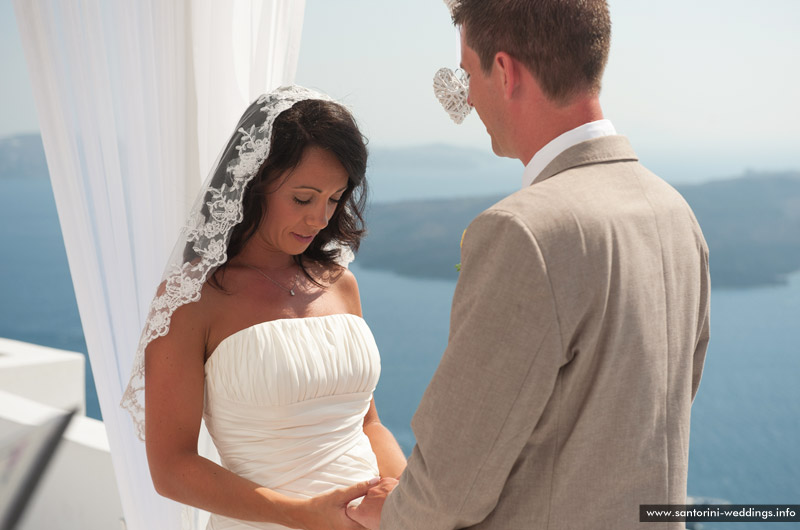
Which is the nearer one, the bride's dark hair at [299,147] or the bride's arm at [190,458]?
the bride's arm at [190,458]

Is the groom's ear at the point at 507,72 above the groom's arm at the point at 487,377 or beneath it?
above

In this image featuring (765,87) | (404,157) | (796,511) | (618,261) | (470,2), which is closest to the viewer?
(618,261)

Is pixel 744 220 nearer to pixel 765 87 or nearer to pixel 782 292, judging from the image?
pixel 782 292

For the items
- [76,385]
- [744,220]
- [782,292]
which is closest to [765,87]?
[744,220]

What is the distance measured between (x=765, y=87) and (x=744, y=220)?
6.26 feet

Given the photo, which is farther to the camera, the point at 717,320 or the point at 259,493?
the point at 717,320

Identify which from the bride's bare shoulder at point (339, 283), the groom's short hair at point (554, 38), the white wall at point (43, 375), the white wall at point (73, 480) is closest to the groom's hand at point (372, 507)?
the bride's bare shoulder at point (339, 283)

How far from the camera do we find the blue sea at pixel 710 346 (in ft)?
32.7

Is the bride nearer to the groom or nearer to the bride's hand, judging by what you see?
the bride's hand

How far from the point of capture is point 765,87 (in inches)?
400

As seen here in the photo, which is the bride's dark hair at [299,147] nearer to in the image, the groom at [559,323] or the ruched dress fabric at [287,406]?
the ruched dress fabric at [287,406]

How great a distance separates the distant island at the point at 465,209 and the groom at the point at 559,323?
10041 mm

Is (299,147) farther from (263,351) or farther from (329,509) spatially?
(329,509)

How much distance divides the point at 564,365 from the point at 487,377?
11 centimetres
